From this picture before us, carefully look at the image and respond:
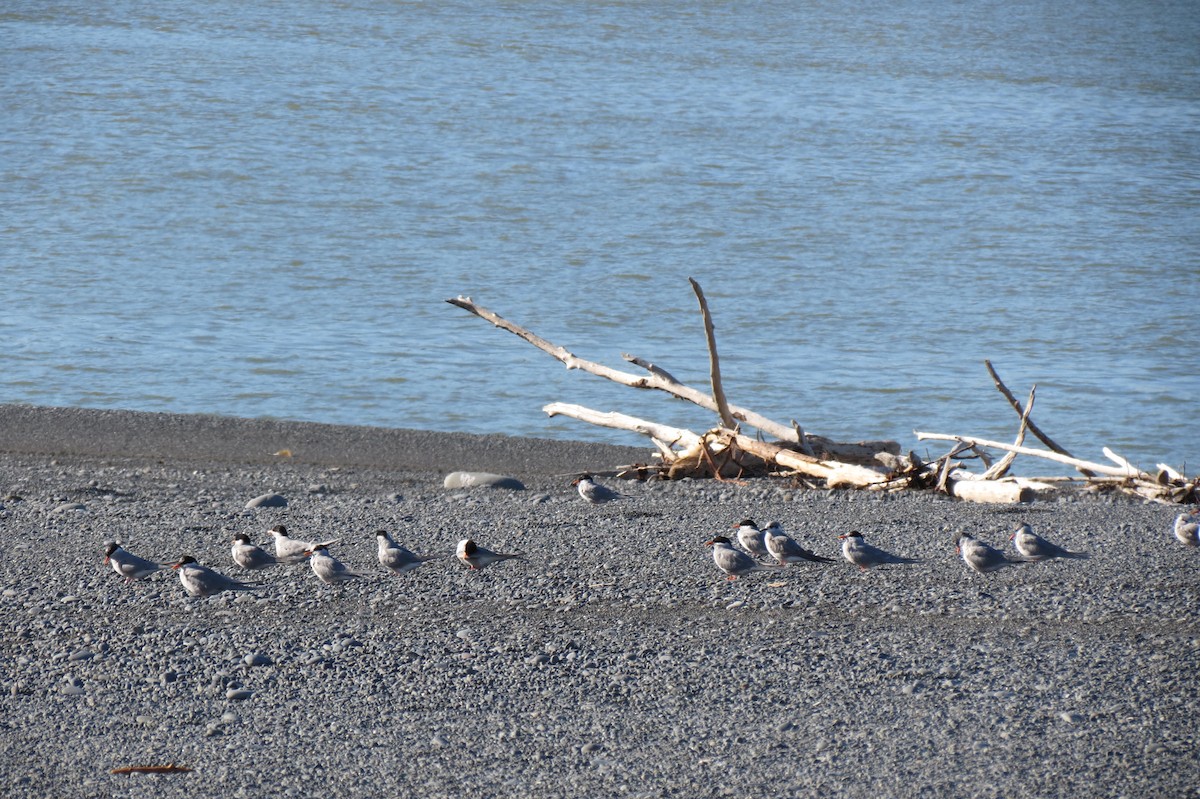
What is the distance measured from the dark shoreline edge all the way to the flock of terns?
4.31 m

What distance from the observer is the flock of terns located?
24.4ft

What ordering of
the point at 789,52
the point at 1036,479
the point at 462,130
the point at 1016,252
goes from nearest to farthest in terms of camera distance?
the point at 1036,479 → the point at 1016,252 → the point at 462,130 → the point at 789,52

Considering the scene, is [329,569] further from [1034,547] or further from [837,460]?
[837,460]

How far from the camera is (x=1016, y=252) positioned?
82.0 feet

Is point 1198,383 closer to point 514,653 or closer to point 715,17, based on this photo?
point 514,653

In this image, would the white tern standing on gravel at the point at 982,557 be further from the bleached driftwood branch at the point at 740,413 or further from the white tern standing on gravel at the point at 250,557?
the white tern standing on gravel at the point at 250,557

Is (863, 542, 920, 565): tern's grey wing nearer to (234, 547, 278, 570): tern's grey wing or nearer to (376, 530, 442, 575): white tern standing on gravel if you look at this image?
(376, 530, 442, 575): white tern standing on gravel

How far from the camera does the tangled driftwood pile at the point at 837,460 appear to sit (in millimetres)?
10211

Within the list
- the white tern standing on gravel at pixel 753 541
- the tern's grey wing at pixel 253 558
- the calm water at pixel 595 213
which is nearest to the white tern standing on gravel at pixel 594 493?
the white tern standing on gravel at pixel 753 541

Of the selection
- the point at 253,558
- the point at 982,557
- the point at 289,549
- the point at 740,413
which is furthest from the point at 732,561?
the point at 740,413

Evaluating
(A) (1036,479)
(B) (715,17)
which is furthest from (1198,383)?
(B) (715,17)

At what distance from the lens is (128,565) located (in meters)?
7.38

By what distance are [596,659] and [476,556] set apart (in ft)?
5.57

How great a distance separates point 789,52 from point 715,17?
22.1 feet
